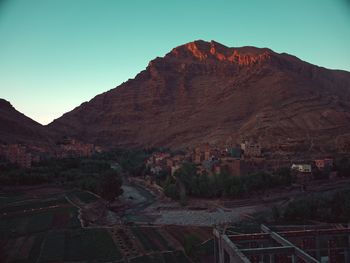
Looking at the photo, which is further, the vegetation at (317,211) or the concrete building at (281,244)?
the vegetation at (317,211)

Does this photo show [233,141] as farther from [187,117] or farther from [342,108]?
[187,117]

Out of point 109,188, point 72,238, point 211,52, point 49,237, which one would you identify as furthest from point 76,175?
point 211,52

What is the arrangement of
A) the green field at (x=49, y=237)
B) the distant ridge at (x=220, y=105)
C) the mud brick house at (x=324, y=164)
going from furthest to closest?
the distant ridge at (x=220, y=105)
the mud brick house at (x=324, y=164)
the green field at (x=49, y=237)

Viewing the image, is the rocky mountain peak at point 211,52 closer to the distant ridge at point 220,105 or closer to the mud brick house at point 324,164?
the distant ridge at point 220,105

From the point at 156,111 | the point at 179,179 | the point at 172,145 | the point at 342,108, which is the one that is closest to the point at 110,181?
the point at 179,179

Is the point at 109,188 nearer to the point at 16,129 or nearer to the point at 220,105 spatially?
the point at 16,129

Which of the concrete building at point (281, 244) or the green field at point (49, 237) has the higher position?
the concrete building at point (281, 244)

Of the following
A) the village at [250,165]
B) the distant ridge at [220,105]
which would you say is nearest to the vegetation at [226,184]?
the village at [250,165]
